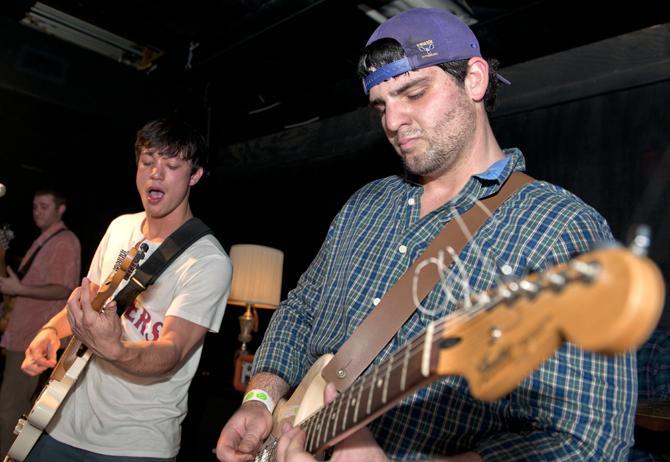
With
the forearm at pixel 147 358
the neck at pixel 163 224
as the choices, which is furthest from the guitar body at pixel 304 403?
the neck at pixel 163 224

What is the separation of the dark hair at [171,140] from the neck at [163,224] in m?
0.25

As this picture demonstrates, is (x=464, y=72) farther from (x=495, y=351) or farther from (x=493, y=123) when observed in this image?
(x=493, y=123)

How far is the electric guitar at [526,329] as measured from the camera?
2.04ft

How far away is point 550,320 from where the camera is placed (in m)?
0.72

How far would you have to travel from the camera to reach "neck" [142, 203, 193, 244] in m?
2.67

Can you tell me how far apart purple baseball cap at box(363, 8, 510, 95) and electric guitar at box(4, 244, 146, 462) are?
1.26 metres

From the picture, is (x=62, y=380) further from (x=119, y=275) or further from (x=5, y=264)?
(x=5, y=264)

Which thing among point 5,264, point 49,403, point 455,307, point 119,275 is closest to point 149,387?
point 49,403

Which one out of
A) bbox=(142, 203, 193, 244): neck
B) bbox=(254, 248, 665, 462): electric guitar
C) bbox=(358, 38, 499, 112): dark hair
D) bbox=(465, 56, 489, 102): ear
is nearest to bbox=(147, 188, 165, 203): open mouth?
bbox=(142, 203, 193, 244): neck

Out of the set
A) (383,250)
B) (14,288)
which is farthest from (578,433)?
(14,288)

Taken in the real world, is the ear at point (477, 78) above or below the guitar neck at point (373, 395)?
above

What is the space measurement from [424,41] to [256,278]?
3.29m

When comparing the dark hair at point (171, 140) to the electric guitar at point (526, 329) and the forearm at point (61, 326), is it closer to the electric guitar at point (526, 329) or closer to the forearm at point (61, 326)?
the forearm at point (61, 326)

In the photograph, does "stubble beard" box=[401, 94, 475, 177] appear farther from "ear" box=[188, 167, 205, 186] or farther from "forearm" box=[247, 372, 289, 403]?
"ear" box=[188, 167, 205, 186]
